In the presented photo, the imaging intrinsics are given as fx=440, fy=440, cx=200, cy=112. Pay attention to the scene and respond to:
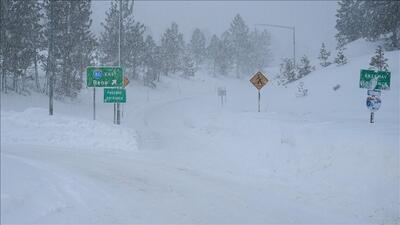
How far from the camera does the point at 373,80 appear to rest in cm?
1527

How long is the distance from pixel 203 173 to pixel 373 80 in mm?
6922

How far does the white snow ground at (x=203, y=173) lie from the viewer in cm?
936

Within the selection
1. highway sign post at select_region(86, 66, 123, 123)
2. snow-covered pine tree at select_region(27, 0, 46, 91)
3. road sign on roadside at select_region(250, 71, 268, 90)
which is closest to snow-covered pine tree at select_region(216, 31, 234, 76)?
snow-covered pine tree at select_region(27, 0, 46, 91)

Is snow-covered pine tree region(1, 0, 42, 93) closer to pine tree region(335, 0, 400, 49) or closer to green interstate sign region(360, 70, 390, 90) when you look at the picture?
green interstate sign region(360, 70, 390, 90)

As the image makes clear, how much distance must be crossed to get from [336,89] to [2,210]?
2515 centimetres

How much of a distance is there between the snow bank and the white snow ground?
50 millimetres

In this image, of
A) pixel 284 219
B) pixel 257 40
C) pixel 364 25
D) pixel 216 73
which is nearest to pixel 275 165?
pixel 284 219

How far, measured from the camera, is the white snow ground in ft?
30.7

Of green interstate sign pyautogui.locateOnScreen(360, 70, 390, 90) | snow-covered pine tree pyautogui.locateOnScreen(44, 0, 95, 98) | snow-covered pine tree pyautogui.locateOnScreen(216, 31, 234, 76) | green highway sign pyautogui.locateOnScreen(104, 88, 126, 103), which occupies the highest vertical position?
snow-covered pine tree pyautogui.locateOnScreen(216, 31, 234, 76)

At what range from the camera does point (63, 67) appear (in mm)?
39219

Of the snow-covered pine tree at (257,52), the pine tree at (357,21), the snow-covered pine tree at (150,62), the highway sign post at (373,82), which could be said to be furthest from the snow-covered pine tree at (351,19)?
the highway sign post at (373,82)

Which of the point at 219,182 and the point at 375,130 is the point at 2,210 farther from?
the point at 375,130

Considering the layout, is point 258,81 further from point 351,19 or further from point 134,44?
point 351,19

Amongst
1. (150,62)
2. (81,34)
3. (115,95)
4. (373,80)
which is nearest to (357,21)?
(150,62)
